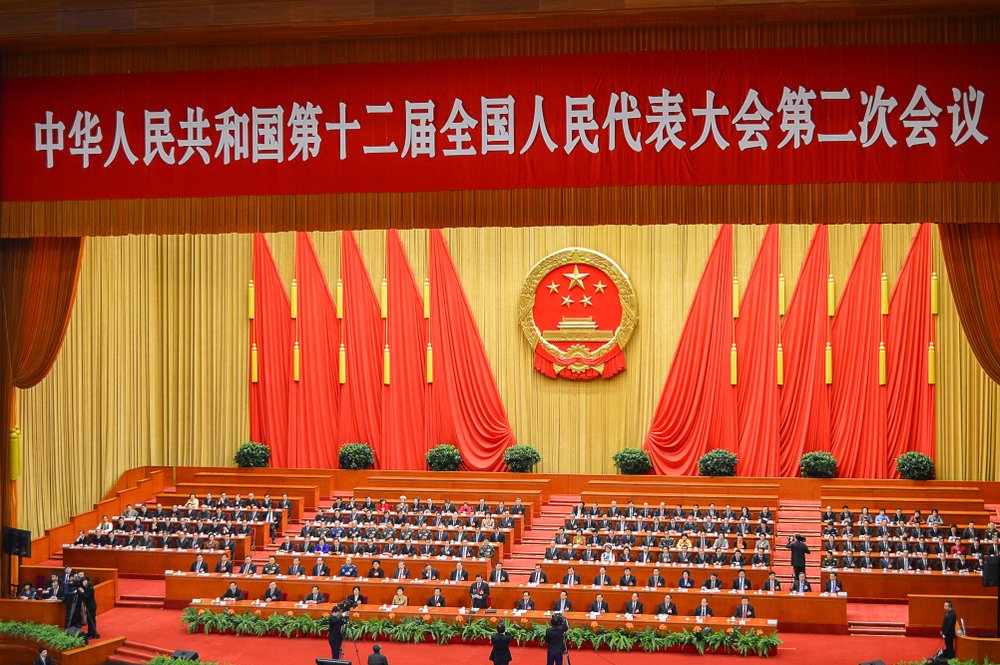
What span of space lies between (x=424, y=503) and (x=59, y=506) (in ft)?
18.9

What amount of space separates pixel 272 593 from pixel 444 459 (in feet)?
17.8

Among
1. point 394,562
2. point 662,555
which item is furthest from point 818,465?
point 394,562

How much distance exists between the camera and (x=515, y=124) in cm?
826

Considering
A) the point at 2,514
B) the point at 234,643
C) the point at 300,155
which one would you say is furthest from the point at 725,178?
the point at 2,514

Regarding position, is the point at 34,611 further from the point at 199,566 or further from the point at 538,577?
the point at 538,577

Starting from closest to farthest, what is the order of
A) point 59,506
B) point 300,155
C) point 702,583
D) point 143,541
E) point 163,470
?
point 300,155 → point 702,583 → point 143,541 → point 59,506 → point 163,470

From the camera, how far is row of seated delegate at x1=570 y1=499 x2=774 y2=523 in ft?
41.4

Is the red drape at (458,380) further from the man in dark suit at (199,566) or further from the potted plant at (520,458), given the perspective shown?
the man in dark suit at (199,566)

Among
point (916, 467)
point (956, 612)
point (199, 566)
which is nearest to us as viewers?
point (956, 612)

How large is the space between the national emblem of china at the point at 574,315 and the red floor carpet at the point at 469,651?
6.92 m

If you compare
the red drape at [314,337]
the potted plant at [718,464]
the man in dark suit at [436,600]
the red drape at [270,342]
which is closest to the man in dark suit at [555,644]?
the man in dark suit at [436,600]

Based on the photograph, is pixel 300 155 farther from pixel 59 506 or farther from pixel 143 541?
pixel 59 506

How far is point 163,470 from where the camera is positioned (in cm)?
1642

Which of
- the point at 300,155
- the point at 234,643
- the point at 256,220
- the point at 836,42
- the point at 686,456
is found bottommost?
the point at 234,643
